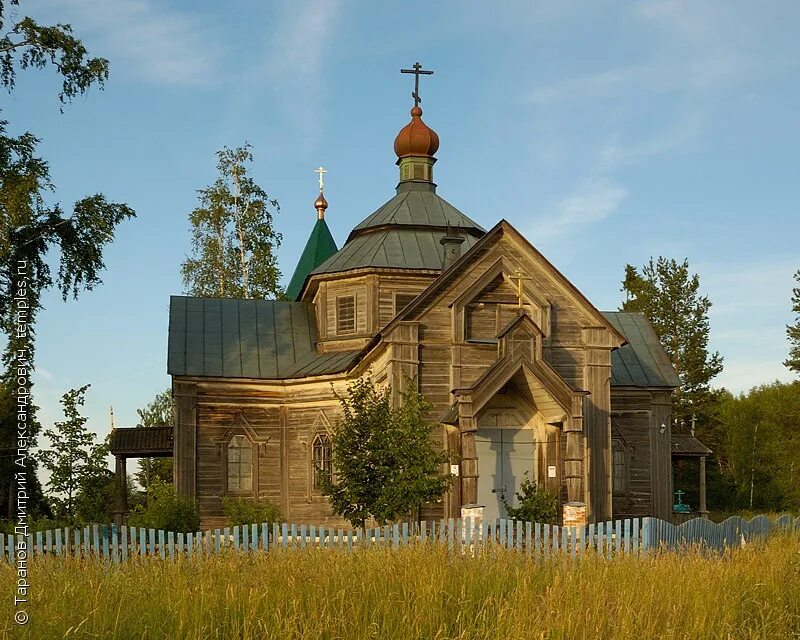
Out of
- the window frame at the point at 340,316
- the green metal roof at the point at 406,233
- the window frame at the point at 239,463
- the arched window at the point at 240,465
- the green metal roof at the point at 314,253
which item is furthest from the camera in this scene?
the green metal roof at the point at 314,253

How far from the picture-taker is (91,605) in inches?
325

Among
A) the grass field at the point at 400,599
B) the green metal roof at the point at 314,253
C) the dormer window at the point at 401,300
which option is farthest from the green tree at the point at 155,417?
the grass field at the point at 400,599

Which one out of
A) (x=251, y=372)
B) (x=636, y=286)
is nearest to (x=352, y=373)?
(x=251, y=372)

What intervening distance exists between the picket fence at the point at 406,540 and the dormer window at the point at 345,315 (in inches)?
441

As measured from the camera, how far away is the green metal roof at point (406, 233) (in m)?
26.9

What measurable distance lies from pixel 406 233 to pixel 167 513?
9.71 m

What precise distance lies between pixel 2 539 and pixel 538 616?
840 cm

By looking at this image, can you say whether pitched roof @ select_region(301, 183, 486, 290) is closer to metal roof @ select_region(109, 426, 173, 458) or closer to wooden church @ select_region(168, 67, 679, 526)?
wooden church @ select_region(168, 67, 679, 526)

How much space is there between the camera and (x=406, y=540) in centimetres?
1231

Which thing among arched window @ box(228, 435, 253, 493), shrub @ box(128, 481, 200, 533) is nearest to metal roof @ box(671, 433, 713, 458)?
arched window @ box(228, 435, 253, 493)

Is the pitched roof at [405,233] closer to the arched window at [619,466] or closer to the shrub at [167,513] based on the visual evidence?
the arched window at [619,466]

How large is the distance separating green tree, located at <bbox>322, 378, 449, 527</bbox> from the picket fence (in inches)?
97.5

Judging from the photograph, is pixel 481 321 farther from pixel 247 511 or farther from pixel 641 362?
pixel 247 511

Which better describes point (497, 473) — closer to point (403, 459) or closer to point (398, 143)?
point (403, 459)
